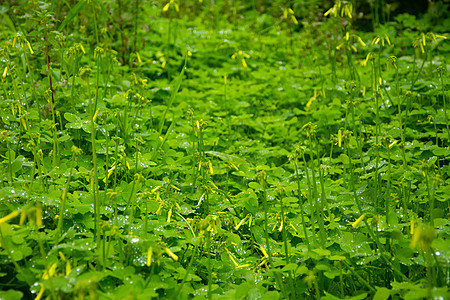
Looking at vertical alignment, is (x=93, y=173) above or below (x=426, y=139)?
above

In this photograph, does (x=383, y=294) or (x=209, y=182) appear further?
(x=209, y=182)

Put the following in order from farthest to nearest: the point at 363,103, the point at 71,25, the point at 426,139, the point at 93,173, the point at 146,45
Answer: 1. the point at 146,45
2. the point at 71,25
3. the point at 363,103
4. the point at 426,139
5. the point at 93,173

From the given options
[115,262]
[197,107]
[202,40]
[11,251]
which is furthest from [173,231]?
[202,40]

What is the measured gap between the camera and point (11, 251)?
1616mm

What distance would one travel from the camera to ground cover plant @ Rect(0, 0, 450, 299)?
1654 millimetres

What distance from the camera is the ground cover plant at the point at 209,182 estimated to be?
5.43ft

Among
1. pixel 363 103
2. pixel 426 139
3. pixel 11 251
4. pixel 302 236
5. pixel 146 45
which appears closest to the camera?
pixel 11 251

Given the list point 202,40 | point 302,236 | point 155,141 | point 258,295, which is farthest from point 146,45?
point 258,295

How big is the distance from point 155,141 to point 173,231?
1038 millimetres

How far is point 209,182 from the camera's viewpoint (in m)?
2.39

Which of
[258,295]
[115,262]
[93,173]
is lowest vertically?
[258,295]

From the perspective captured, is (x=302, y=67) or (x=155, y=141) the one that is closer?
(x=155, y=141)

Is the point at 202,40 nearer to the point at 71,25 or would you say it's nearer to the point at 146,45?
the point at 146,45

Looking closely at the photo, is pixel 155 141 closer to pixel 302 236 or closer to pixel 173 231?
pixel 173 231
